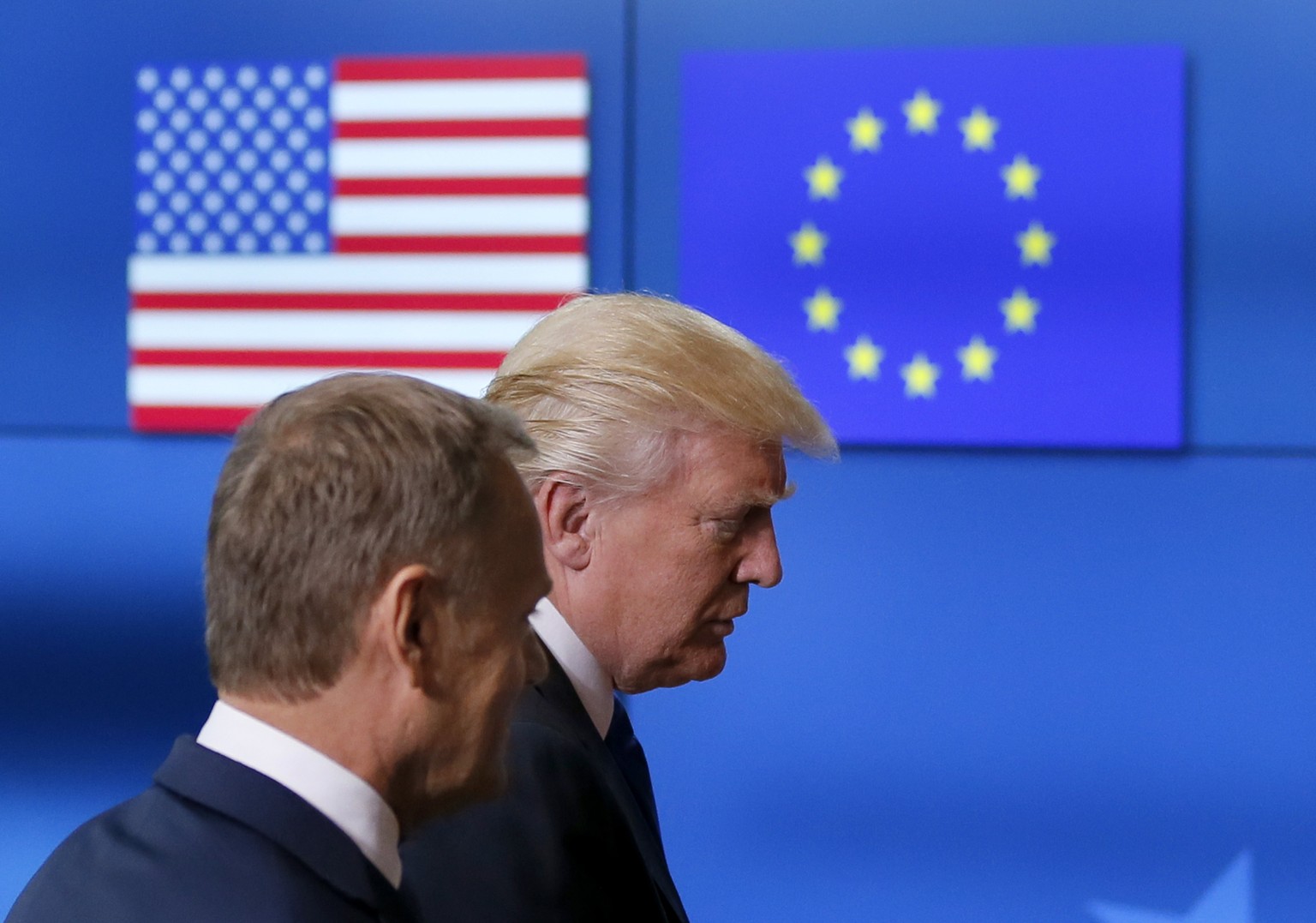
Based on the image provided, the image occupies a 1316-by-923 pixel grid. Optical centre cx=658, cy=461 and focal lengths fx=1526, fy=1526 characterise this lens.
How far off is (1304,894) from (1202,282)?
1.27 metres

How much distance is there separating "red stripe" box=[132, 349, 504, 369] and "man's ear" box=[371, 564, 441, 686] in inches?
91.8

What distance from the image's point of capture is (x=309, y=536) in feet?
3.05

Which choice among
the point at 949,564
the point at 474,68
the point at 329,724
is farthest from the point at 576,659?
the point at 474,68

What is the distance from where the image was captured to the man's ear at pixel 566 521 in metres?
1.55

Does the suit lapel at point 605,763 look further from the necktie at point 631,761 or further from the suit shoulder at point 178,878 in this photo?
the suit shoulder at point 178,878

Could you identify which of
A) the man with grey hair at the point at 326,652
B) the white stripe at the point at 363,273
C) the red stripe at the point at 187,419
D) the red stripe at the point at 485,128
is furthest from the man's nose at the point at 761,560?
the red stripe at the point at 187,419

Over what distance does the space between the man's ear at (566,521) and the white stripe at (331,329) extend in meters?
1.73

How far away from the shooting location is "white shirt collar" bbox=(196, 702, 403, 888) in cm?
94

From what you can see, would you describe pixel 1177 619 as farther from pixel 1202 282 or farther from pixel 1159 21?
pixel 1159 21

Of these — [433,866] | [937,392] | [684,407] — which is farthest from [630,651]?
[937,392]

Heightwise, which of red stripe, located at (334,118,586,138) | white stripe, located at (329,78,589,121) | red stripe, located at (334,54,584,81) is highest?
red stripe, located at (334,54,584,81)

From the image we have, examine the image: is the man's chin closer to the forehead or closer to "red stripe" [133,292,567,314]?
the forehead

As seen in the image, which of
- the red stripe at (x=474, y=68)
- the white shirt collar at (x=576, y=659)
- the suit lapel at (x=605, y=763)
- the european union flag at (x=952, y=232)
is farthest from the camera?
the red stripe at (x=474, y=68)

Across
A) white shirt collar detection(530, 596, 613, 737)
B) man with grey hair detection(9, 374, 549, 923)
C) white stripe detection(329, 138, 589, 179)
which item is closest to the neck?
man with grey hair detection(9, 374, 549, 923)
